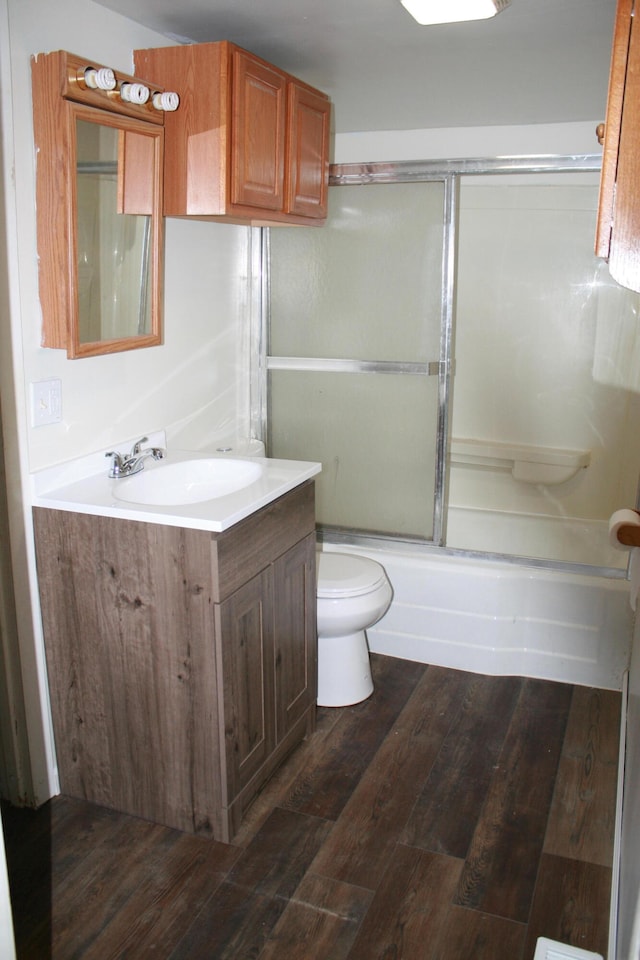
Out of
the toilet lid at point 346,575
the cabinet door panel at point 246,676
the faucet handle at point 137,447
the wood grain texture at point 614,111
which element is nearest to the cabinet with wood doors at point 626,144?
the wood grain texture at point 614,111

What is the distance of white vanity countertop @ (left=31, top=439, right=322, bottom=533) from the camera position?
210 centimetres

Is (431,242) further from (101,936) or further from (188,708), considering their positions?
(101,936)

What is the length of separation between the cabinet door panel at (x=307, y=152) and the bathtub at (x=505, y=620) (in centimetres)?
141

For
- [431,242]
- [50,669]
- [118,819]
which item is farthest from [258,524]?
[431,242]

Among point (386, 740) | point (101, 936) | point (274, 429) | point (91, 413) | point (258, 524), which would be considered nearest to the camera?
point (101, 936)

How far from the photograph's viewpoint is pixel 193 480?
2695 millimetres

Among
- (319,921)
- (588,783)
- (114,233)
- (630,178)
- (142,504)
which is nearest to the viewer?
(630,178)

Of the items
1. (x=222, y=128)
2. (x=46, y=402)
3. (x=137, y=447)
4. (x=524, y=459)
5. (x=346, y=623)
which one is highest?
(x=222, y=128)

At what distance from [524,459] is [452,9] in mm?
2257

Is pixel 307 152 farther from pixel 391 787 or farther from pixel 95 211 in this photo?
pixel 391 787

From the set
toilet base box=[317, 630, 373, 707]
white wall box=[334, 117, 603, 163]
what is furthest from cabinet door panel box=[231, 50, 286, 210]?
toilet base box=[317, 630, 373, 707]

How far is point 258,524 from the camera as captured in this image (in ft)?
7.50

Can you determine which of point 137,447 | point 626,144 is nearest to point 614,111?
point 626,144

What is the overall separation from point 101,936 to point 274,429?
2157mm
